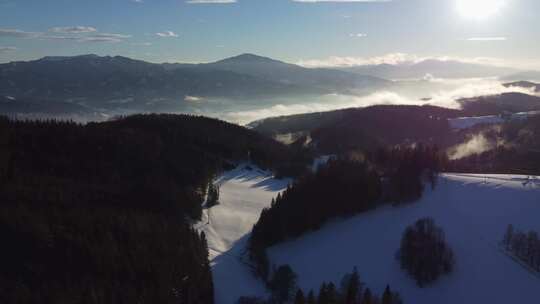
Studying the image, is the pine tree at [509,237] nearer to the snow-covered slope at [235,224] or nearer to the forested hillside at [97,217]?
the snow-covered slope at [235,224]

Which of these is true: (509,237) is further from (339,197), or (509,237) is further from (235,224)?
(235,224)

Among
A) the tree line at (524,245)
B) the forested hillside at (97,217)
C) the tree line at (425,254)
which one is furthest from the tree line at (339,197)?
the tree line at (524,245)

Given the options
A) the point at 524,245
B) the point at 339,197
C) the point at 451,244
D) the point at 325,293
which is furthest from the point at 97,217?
the point at 524,245

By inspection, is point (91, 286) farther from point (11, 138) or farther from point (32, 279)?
point (11, 138)

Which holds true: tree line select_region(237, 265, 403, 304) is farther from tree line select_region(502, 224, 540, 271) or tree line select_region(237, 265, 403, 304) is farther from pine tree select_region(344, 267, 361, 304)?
tree line select_region(502, 224, 540, 271)

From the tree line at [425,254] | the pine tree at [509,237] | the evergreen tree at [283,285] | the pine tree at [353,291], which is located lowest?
the evergreen tree at [283,285]
